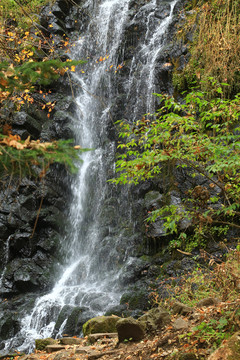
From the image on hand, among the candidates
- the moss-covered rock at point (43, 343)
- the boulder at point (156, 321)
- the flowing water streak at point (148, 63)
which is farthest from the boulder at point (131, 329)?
the flowing water streak at point (148, 63)

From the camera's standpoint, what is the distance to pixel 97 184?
12.4 metres

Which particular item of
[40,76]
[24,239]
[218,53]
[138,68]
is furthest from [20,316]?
[138,68]

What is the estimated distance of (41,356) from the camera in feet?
15.8

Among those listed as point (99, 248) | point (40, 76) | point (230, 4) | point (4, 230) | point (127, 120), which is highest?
point (230, 4)

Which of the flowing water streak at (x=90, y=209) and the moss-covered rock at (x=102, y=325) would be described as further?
the flowing water streak at (x=90, y=209)

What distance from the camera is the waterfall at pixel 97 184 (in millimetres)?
8633

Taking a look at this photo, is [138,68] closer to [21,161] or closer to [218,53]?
[218,53]

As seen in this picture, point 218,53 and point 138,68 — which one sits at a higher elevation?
point 138,68

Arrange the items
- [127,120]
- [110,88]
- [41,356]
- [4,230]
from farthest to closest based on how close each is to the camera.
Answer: [110,88] < [127,120] < [4,230] < [41,356]

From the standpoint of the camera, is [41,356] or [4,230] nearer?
[41,356]

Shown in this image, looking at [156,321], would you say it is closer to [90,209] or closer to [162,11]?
[90,209]

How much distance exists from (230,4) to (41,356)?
9917 mm

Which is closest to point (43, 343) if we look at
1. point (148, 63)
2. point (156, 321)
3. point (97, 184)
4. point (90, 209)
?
point (156, 321)

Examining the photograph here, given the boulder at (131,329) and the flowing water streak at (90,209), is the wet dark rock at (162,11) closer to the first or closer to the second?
the flowing water streak at (90,209)
